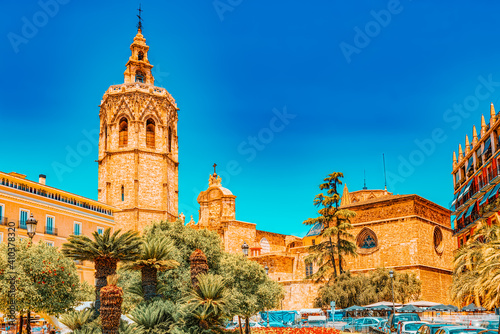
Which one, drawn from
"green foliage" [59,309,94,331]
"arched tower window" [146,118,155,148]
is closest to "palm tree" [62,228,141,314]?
"green foliage" [59,309,94,331]

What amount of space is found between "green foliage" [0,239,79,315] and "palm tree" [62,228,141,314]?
11.6 ft

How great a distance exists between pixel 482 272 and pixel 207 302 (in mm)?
11352

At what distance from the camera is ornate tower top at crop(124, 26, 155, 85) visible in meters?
62.8

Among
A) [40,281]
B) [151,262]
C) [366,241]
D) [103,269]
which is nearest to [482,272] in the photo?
[151,262]

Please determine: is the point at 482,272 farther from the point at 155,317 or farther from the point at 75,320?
the point at 75,320

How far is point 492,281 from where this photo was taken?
19.9 m

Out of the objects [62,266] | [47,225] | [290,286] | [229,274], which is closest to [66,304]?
[62,266]

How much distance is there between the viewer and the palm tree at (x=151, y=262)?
21.6m

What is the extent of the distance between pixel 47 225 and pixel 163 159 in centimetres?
2016

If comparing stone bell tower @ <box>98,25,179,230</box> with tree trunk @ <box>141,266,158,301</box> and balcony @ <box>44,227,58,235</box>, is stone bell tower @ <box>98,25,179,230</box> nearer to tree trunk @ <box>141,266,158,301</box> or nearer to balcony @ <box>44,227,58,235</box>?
balcony @ <box>44,227,58,235</box>

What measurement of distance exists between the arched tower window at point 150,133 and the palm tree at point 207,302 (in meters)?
40.4

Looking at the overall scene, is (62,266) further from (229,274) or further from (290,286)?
(290,286)

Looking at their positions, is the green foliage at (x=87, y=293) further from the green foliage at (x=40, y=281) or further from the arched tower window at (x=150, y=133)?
the arched tower window at (x=150, y=133)

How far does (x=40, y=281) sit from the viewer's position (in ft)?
79.7
